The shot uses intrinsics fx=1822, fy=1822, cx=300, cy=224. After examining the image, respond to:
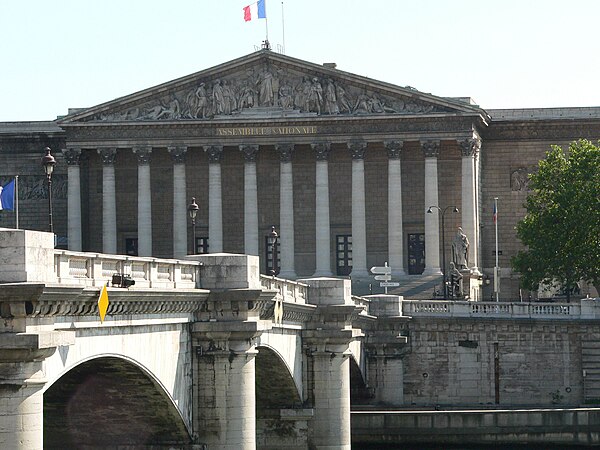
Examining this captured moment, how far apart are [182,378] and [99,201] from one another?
277ft

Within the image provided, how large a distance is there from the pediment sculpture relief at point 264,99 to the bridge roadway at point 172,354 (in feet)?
118

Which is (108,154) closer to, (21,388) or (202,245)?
(202,245)

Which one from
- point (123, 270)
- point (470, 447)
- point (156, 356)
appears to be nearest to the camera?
point (123, 270)

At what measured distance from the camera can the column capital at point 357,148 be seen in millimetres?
123938

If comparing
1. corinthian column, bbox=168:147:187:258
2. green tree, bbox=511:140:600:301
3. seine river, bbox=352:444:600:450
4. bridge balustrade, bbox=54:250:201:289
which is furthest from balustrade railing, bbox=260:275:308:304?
corinthian column, bbox=168:147:187:258

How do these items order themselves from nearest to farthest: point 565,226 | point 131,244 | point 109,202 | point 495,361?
point 495,361
point 565,226
point 109,202
point 131,244

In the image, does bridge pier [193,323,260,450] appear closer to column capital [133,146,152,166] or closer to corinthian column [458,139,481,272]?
corinthian column [458,139,481,272]

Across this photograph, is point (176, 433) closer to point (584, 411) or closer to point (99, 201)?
point (584, 411)

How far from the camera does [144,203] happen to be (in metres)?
126

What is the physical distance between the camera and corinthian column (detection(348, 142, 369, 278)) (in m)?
124

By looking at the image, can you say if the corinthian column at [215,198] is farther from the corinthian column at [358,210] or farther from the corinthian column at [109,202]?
the corinthian column at [358,210]

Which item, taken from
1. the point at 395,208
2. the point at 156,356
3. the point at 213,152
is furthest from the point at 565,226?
the point at 156,356

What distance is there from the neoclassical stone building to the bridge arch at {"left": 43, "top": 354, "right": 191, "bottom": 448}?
247 ft

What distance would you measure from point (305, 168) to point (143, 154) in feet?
37.1
